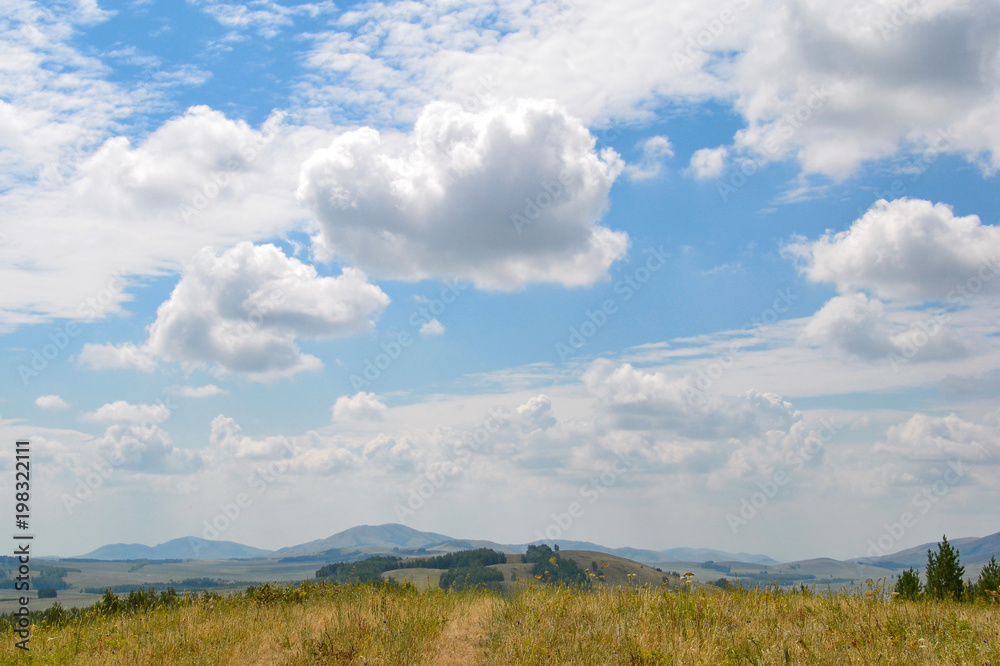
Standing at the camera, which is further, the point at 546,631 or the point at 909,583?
the point at 909,583

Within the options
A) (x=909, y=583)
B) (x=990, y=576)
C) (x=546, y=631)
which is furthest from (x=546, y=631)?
(x=990, y=576)

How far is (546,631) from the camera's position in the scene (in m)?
10.7

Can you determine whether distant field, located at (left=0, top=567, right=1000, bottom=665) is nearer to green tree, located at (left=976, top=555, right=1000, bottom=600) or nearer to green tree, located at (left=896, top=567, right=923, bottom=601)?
green tree, located at (left=896, top=567, right=923, bottom=601)

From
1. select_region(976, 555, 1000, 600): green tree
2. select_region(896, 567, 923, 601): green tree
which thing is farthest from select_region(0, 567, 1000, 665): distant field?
select_region(976, 555, 1000, 600): green tree

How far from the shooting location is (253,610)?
14.2 meters

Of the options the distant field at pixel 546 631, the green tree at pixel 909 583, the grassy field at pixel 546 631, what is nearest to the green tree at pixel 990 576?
the green tree at pixel 909 583

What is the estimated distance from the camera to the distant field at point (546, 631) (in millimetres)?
9906

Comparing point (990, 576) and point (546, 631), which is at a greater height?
point (546, 631)

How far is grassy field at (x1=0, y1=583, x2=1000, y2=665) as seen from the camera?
991cm

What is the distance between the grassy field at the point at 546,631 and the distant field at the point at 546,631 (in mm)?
33

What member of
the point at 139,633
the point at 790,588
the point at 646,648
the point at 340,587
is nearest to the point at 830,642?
the point at 646,648

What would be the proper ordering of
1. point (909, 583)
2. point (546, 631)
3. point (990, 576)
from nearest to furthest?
1. point (546, 631)
2. point (909, 583)
3. point (990, 576)

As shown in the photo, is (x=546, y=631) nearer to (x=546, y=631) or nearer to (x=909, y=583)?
(x=546, y=631)

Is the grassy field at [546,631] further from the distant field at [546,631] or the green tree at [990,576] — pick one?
the green tree at [990,576]
